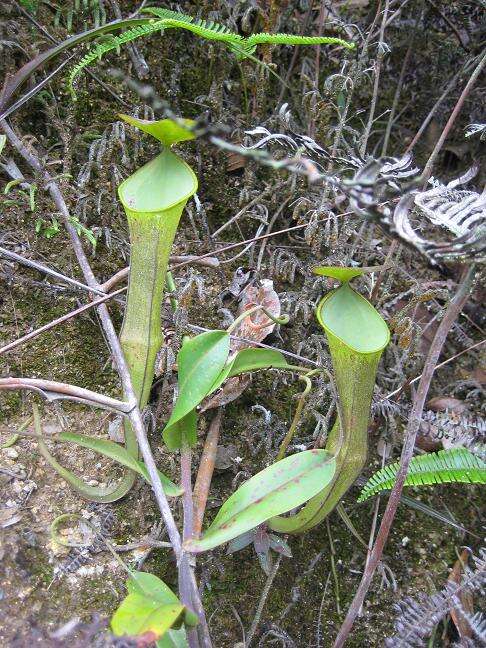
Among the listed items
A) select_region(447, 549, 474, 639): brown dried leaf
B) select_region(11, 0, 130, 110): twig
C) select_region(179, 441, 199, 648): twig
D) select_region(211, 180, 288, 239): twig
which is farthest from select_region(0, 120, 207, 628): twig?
select_region(447, 549, 474, 639): brown dried leaf

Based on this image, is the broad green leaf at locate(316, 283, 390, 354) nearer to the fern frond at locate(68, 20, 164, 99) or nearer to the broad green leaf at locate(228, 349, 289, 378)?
the broad green leaf at locate(228, 349, 289, 378)

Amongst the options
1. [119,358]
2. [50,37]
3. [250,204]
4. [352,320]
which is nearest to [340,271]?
[352,320]

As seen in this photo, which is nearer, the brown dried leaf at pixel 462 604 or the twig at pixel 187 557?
the twig at pixel 187 557

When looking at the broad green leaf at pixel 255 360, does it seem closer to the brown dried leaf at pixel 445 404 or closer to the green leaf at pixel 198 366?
the green leaf at pixel 198 366

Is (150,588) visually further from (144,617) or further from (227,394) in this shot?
(227,394)

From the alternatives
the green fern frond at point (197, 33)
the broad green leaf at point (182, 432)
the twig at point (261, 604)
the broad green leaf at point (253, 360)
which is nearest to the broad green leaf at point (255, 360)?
the broad green leaf at point (253, 360)
